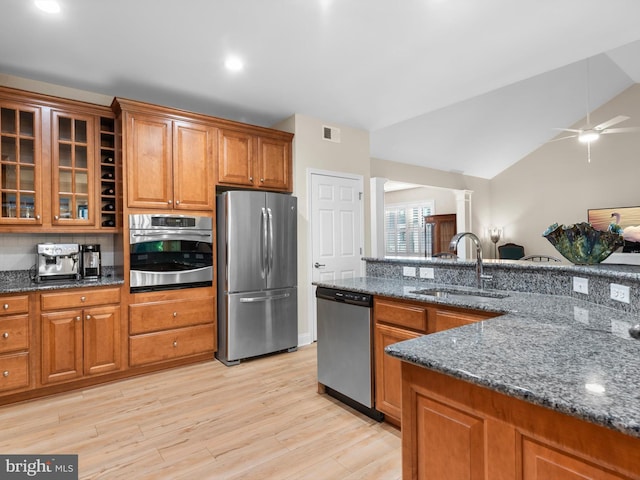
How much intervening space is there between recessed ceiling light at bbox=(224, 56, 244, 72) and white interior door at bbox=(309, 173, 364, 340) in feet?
5.03

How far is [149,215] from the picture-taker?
3.20 meters

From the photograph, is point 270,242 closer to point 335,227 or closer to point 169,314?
point 335,227

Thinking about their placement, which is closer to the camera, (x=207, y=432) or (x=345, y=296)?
(x=207, y=432)

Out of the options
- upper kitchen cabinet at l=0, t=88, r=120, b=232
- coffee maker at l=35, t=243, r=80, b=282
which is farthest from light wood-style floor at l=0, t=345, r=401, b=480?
upper kitchen cabinet at l=0, t=88, r=120, b=232

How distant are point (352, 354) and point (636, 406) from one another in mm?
1811

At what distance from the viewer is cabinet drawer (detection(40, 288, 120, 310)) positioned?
2732 mm

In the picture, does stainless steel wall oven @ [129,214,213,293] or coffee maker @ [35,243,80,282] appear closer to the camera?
coffee maker @ [35,243,80,282]

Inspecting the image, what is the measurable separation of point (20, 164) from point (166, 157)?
43.5 inches

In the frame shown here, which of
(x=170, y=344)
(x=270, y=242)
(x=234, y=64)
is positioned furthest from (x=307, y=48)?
(x=170, y=344)

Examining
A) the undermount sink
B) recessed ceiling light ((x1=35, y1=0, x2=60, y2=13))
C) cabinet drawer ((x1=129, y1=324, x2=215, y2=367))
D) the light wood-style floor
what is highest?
recessed ceiling light ((x1=35, y1=0, x2=60, y2=13))

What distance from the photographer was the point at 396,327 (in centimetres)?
216

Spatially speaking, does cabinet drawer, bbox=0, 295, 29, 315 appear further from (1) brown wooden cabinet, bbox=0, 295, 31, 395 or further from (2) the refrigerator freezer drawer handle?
(2) the refrigerator freezer drawer handle

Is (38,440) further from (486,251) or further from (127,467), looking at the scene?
(486,251)

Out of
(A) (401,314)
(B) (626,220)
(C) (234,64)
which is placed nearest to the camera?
(A) (401,314)
